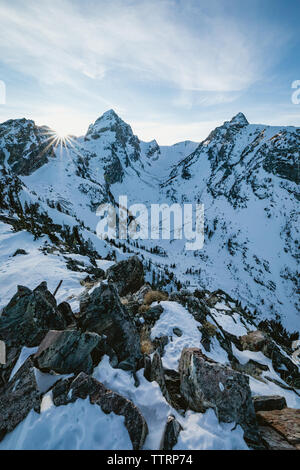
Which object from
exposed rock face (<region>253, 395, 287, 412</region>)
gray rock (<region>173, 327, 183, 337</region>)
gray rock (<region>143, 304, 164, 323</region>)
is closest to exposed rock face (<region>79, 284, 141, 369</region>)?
exposed rock face (<region>253, 395, 287, 412</region>)

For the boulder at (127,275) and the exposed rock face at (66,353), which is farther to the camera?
the boulder at (127,275)

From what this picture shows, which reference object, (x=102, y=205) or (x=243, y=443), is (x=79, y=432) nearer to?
(x=243, y=443)

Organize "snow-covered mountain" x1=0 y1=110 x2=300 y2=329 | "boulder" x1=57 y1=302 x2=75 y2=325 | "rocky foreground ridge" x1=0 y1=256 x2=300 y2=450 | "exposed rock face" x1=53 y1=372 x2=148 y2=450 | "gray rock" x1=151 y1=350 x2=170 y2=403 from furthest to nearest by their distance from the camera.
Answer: "snow-covered mountain" x1=0 y1=110 x2=300 y2=329 < "boulder" x1=57 y1=302 x2=75 y2=325 < "gray rock" x1=151 y1=350 x2=170 y2=403 < "rocky foreground ridge" x1=0 y1=256 x2=300 y2=450 < "exposed rock face" x1=53 y1=372 x2=148 y2=450

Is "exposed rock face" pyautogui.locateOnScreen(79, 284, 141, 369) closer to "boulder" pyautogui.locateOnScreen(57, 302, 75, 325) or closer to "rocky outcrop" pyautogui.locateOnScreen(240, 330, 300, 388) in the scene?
"boulder" pyautogui.locateOnScreen(57, 302, 75, 325)

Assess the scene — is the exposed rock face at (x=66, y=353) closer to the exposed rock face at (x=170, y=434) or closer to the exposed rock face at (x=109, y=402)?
the exposed rock face at (x=109, y=402)

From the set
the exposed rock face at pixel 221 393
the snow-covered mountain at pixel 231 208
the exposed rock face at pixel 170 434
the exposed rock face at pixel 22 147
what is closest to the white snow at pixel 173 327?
the exposed rock face at pixel 221 393

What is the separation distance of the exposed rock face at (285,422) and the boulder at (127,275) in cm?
1358

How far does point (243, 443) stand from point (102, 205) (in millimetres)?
107706

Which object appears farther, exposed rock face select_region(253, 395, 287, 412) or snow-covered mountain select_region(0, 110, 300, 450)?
exposed rock face select_region(253, 395, 287, 412)

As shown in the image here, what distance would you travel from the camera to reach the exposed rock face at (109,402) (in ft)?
13.9

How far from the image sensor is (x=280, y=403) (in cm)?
638

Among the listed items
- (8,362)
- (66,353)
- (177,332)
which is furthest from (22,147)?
(66,353)

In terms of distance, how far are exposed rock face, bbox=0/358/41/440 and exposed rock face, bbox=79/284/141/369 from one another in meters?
2.71

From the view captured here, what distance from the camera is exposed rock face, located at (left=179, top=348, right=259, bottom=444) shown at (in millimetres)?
4957
